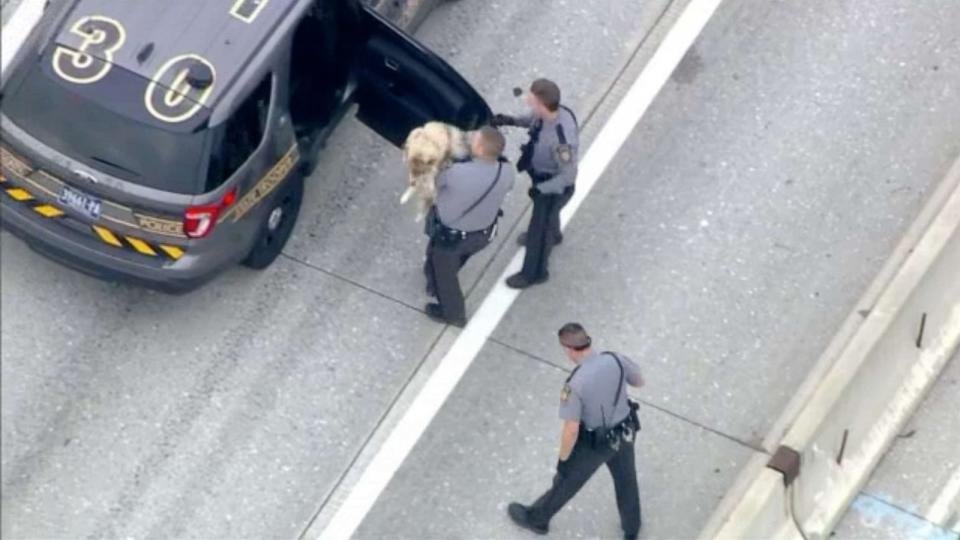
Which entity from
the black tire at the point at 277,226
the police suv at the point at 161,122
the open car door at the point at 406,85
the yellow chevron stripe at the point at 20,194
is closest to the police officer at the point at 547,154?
the open car door at the point at 406,85

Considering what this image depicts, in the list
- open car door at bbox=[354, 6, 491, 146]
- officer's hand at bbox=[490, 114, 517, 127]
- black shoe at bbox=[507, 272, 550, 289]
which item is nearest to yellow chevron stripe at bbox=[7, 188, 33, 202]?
open car door at bbox=[354, 6, 491, 146]

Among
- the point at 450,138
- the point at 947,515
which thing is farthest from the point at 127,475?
the point at 947,515

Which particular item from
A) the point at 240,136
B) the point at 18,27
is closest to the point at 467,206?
the point at 240,136

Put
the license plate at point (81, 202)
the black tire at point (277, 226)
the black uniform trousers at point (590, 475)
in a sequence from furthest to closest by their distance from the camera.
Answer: the black tire at point (277, 226), the license plate at point (81, 202), the black uniform trousers at point (590, 475)

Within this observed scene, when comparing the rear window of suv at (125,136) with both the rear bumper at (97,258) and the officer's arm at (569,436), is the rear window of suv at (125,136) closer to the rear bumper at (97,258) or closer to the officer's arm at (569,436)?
the rear bumper at (97,258)

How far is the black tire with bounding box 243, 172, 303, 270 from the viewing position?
13609 mm

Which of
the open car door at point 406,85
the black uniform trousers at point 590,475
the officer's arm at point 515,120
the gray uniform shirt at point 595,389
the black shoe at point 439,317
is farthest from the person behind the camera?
the black shoe at point 439,317

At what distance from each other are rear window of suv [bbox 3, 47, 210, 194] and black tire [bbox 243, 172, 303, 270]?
90 cm

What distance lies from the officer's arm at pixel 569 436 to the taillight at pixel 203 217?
2.53m

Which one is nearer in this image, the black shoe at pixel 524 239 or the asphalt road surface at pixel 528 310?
the asphalt road surface at pixel 528 310

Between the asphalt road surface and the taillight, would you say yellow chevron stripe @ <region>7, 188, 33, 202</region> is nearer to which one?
the asphalt road surface

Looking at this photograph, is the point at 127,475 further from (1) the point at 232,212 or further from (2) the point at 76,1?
(2) the point at 76,1

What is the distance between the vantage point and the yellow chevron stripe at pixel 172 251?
13.0m

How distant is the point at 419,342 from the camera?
13719 mm
